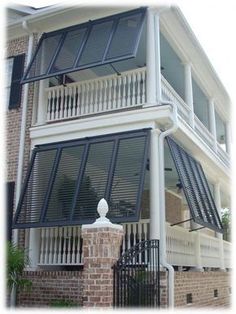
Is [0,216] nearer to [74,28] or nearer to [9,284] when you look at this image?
[9,284]

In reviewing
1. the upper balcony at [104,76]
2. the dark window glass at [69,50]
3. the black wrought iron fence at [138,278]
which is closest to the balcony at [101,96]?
the upper balcony at [104,76]

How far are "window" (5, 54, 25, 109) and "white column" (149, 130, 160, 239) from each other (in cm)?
411

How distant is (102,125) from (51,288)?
12.0ft

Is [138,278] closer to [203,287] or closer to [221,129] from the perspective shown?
[203,287]

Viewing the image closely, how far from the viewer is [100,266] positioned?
6.12m

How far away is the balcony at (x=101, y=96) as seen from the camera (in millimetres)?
9906

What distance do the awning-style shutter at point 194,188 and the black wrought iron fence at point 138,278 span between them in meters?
1.35

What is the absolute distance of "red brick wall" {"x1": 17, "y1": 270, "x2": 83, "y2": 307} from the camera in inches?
354

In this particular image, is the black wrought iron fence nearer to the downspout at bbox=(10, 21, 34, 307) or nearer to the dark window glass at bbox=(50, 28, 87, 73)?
the downspout at bbox=(10, 21, 34, 307)

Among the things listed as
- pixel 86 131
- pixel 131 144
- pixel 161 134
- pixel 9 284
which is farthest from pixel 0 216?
pixel 161 134

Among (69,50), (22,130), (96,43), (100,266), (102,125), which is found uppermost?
(69,50)

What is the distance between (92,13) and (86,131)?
296cm

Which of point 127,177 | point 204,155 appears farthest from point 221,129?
point 127,177

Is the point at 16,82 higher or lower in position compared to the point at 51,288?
higher
